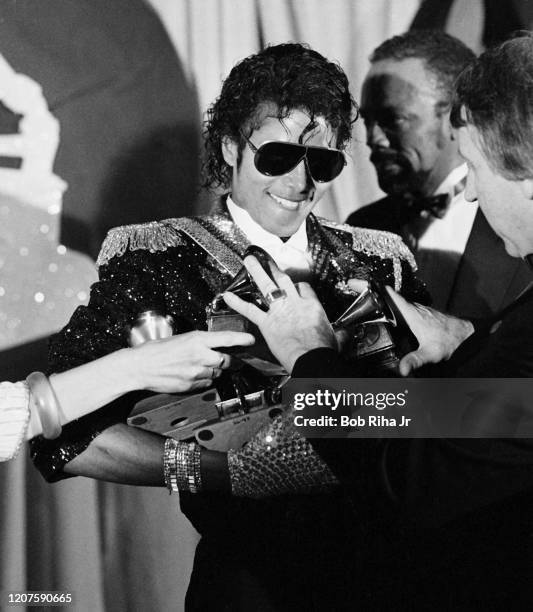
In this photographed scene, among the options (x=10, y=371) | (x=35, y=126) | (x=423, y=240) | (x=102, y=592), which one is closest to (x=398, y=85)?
(x=423, y=240)

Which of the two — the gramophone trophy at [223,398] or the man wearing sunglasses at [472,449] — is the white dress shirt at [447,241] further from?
the gramophone trophy at [223,398]

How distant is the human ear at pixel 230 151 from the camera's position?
166 cm

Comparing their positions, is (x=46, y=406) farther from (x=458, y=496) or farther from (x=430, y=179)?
(x=430, y=179)

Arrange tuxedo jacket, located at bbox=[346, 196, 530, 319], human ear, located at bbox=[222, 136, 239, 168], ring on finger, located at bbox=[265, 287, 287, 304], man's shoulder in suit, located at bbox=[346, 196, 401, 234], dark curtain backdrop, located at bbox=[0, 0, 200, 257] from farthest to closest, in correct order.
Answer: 1. man's shoulder in suit, located at bbox=[346, 196, 401, 234]
2. tuxedo jacket, located at bbox=[346, 196, 530, 319]
3. dark curtain backdrop, located at bbox=[0, 0, 200, 257]
4. human ear, located at bbox=[222, 136, 239, 168]
5. ring on finger, located at bbox=[265, 287, 287, 304]

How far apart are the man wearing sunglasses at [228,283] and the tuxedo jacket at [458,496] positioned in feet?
0.52

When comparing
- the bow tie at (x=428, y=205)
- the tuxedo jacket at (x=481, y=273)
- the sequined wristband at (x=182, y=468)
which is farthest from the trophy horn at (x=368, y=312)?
the bow tie at (x=428, y=205)

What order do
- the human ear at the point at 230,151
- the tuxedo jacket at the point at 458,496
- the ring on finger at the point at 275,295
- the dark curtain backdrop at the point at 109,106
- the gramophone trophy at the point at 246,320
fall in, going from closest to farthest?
1. the tuxedo jacket at the point at 458,496
2. the ring on finger at the point at 275,295
3. the gramophone trophy at the point at 246,320
4. the human ear at the point at 230,151
5. the dark curtain backdrop at the point at 109,106

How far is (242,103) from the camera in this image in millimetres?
1609

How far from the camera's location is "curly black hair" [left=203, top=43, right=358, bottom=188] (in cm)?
155

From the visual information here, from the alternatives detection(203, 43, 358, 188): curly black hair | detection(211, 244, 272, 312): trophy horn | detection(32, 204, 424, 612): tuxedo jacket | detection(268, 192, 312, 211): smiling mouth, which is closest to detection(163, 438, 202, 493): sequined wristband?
detection(32, 204, 424, 612): tuxedo jacket

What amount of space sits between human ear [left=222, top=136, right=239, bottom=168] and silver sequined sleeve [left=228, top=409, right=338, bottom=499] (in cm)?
56

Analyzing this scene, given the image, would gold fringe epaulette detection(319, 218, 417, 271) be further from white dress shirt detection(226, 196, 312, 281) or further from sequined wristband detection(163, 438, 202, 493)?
sequined wristband detection(163, 438, 202, 493)

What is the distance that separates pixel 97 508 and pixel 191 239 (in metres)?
0.89

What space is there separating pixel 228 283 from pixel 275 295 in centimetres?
25
